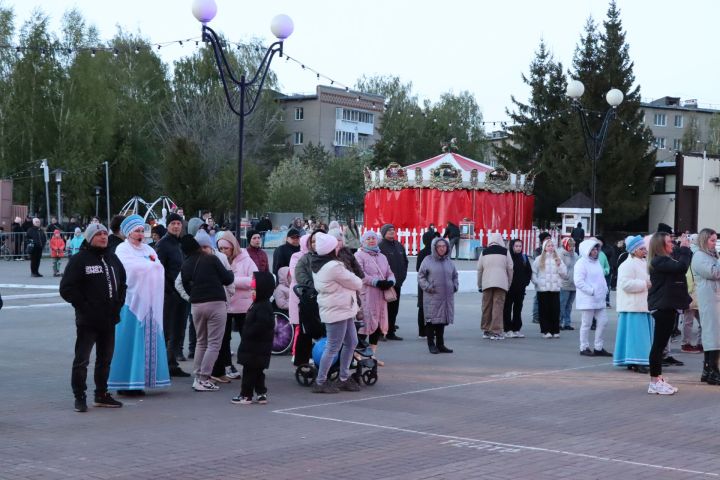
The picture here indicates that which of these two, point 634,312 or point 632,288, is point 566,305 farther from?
point 632,288

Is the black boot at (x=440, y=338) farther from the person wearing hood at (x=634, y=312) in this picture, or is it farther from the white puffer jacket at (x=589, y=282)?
the person wearing hood at (x=634, y=312)

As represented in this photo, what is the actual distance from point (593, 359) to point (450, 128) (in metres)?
72.4

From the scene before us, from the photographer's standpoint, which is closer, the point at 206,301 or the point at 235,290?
the point at 206,301

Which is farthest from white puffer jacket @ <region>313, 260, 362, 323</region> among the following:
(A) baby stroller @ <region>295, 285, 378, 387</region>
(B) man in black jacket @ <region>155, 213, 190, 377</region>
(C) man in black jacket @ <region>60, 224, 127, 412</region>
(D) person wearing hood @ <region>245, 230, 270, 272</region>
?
(D) person wearing hood @ <region>245, 230, 270, 272</region>

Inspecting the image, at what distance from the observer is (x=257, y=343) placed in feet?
34.0

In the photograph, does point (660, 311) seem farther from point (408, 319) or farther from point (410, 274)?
point (410, 274)

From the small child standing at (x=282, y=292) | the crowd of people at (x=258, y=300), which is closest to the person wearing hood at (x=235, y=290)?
the crowd of people at (x=258, y=300)

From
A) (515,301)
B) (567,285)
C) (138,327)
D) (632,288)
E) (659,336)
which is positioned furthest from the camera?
(567,285)

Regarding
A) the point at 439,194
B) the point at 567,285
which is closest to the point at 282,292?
the point at 567,285

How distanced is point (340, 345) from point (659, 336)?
11.8 feet

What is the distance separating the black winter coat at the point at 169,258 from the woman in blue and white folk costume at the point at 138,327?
1709mm

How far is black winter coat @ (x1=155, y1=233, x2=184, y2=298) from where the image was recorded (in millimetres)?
12633

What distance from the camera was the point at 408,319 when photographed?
20.5m

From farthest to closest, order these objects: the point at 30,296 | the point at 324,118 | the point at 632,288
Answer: the point at 324,118, the point at 30,296, the point at 632,288
